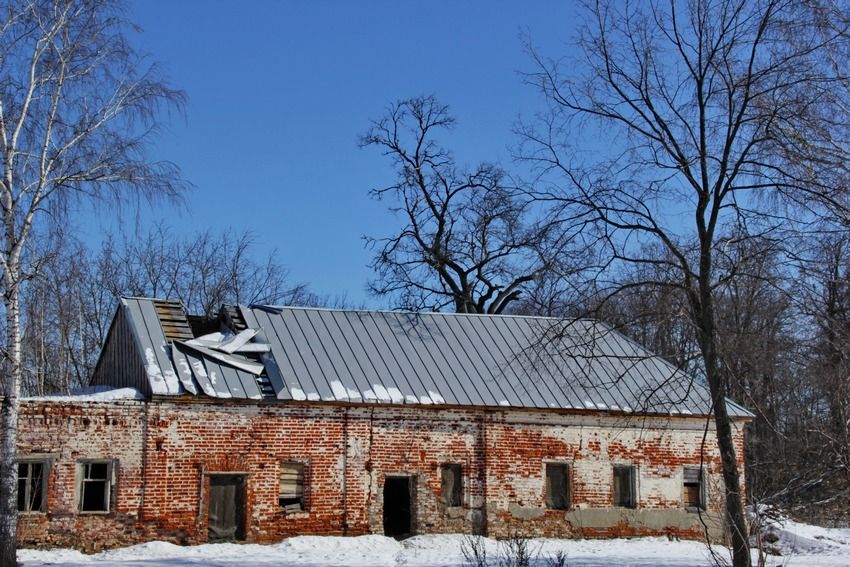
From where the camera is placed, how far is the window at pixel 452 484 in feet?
68.1

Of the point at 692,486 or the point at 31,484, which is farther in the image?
the point at 692,486

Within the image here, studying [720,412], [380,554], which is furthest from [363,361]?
[720,412]

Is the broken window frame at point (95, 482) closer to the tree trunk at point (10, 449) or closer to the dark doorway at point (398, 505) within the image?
the tree trunk at point (10, 449)

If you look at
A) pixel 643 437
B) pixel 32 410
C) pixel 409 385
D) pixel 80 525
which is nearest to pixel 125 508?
pixel 80 525

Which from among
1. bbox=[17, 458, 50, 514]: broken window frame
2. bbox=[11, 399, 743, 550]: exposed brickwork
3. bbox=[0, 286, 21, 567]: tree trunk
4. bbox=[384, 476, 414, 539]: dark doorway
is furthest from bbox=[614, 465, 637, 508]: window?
bbox=[0, 286, 21, 567]: tree trunk

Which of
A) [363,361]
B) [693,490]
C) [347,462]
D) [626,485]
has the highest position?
[363,361]

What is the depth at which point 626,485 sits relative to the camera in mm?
22172

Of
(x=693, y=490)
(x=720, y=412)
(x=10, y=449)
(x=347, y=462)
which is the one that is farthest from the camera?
(x=693, y=490)

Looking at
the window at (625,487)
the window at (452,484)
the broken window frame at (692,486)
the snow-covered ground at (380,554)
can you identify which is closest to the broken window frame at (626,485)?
the window at (625,487)

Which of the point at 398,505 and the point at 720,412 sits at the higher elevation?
the point at 720,412

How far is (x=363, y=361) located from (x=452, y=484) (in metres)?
3.36

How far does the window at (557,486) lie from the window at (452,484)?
6.80ft

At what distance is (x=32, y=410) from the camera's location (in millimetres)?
17594

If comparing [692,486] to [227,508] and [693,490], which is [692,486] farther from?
[227,508]
